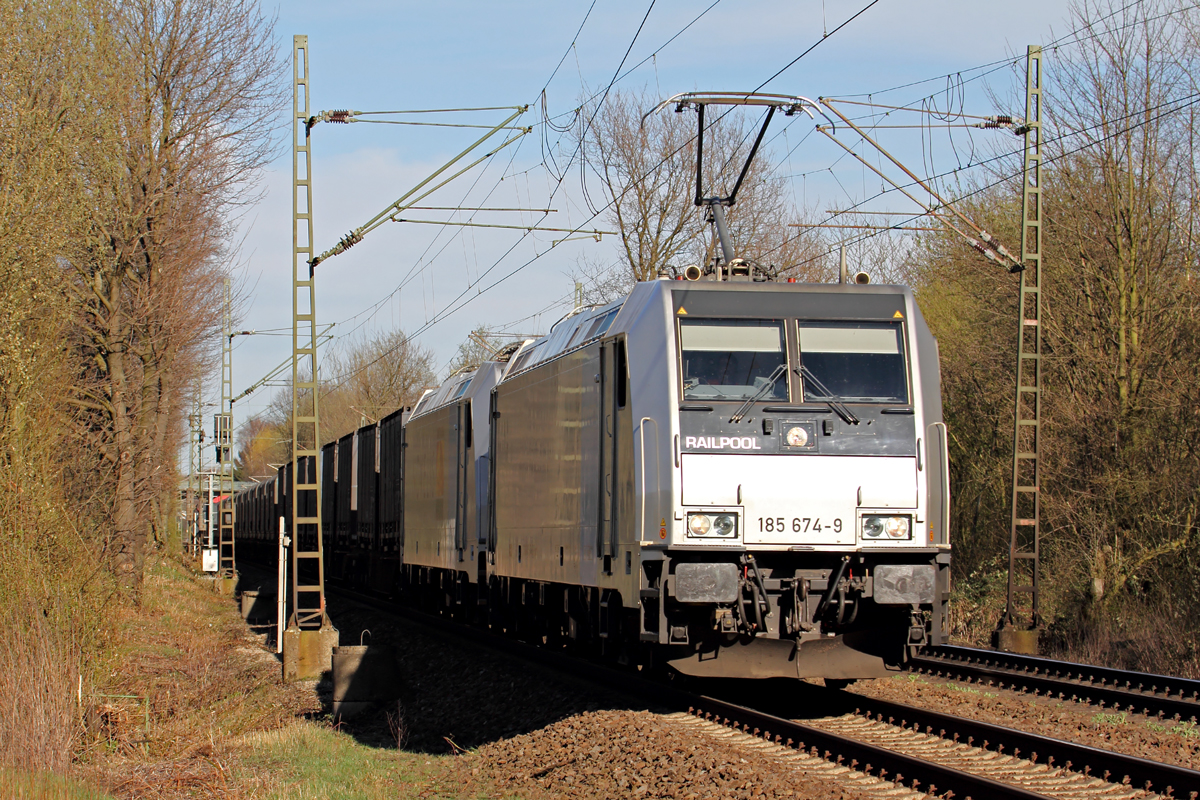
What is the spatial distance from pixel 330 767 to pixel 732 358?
15.7ft

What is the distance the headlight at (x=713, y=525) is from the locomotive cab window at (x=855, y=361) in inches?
47.0

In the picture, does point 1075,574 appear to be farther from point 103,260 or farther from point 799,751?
point 103,260

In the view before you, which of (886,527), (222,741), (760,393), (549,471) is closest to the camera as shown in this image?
(886,527)

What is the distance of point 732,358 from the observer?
9531mm

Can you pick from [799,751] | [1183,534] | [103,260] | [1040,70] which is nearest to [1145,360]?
[1183,534]

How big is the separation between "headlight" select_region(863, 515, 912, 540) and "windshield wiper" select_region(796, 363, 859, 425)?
0.76 metres

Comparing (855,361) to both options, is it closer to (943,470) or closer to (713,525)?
(943,470)

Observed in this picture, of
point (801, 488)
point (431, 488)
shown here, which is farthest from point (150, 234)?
point (801, 488)

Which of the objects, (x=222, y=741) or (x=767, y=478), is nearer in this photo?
(x=767, y=478)

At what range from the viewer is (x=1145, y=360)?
17547 millimetres

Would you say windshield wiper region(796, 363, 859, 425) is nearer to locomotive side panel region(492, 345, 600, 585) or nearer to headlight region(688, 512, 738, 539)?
headlight region(688, 512, 738, 539)

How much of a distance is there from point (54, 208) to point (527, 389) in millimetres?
5191

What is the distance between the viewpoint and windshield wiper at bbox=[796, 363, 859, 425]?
938 centimetres

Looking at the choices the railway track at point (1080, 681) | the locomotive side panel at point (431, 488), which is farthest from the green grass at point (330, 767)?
the locomotive side panel at point (431, 488)
